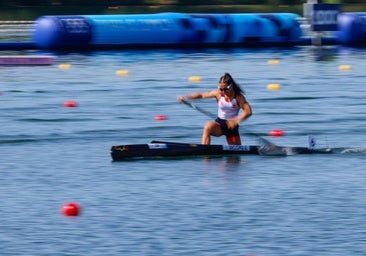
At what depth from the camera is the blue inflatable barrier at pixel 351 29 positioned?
110 feet

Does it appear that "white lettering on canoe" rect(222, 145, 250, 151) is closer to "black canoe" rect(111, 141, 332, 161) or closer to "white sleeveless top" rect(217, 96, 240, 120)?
"black canoe" rect(111, 141, 332, 161)

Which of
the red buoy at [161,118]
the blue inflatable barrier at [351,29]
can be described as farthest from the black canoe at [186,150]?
the blue inflatable barrier at [351,29]

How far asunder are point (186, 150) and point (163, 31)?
17.3 meters

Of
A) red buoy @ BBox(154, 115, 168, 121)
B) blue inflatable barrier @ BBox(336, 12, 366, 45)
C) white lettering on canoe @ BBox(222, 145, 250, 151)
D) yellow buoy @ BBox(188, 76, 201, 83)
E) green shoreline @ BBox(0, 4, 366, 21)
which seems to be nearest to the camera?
white lettering on canoe @ BBox(222, 145, 250, 151)

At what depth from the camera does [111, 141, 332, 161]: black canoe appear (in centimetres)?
1548

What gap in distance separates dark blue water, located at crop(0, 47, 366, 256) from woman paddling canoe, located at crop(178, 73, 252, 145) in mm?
455

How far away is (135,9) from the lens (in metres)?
50.0

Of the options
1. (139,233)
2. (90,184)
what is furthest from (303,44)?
(139,233)

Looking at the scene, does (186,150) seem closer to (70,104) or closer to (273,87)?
(70,104)

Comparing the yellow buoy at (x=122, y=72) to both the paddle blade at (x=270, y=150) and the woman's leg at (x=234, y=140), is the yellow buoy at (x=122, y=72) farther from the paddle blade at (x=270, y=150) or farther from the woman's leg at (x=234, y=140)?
the paddle blade at (x=270, y=150)

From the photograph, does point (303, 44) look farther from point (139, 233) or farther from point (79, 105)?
point (139, 233)

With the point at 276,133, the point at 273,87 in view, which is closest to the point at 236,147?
the point at 276,133

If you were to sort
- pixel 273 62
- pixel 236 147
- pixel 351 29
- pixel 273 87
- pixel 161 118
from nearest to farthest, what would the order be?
pixel 236 147
pixel 161 118
pixel 273 87
pixel 273 62
pixel 351 29

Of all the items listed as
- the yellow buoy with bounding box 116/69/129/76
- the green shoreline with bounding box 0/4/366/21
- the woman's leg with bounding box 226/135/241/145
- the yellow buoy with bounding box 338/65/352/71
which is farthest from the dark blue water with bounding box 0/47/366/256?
the green shoreline with bounding box 0/4/366/21
